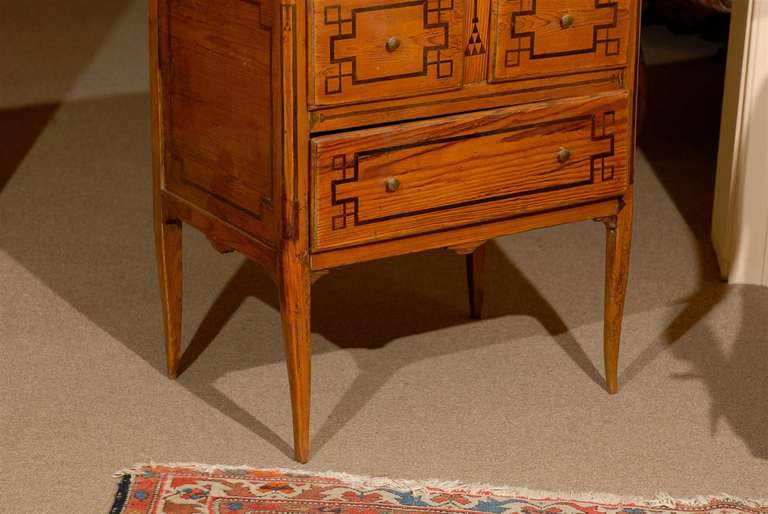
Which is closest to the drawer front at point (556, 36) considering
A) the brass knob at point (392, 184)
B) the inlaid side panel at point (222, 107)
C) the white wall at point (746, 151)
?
the brass knob at point (392, 184)

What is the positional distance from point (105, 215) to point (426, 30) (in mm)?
1975

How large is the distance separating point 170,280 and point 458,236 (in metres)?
0.69

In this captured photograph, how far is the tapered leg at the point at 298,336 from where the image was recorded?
2.54 m

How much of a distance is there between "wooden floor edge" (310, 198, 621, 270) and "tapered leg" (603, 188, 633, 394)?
0.13ft

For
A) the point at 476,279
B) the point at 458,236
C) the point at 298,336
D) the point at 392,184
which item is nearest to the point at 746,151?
the point at 476,279

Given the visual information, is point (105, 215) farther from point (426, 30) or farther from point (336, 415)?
point (426, 30)

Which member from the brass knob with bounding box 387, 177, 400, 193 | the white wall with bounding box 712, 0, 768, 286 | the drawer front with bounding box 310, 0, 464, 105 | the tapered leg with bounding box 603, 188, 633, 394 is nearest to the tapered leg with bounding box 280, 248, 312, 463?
the brass knob with bounding box 387, 177, 400, 193

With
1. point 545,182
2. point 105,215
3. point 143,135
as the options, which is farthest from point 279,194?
point 143,135

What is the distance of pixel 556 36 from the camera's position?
267 cm

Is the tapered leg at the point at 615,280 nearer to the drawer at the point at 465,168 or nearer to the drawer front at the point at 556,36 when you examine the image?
the drawer at the point at 465,168

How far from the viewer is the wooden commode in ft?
8.04

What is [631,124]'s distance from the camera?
2.82 m

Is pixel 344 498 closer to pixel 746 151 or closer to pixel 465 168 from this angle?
pixel 465 168

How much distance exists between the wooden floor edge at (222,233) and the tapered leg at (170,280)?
0.06 m
